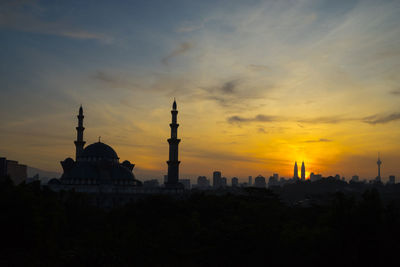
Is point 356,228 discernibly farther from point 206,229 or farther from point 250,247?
point 206,229

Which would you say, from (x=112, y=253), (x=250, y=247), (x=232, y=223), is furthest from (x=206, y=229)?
(x=112, y=253)

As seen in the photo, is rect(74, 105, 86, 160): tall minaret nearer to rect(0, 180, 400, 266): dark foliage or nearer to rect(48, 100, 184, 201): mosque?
rect(48, 100, 184, 201): mosque

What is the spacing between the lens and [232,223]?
126ft

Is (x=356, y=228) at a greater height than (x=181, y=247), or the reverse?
(x=356, y=228)

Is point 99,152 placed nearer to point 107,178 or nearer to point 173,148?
point 107,178

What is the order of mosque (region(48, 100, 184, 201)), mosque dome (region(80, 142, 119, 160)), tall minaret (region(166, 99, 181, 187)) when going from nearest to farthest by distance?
mosque (region(48, 100, 184, 201)) < tall minaret (region(166, 99, 181, 187)) < mosque dome (region(80, 142, 119, 160))

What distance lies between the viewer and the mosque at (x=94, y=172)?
262 feet

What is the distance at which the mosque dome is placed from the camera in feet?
289

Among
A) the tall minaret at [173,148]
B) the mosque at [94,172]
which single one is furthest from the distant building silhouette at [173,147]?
the mosque at [94,172]

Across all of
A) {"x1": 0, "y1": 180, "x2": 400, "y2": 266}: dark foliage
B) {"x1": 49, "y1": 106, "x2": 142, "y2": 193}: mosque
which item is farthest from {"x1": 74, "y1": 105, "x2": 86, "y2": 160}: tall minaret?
{"x1": 0, "y1": 180, "x2": 400, "y2": 266}: dark foliage

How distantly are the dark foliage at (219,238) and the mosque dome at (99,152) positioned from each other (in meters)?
43.6

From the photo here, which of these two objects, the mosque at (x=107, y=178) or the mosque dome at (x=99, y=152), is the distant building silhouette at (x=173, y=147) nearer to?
the mosque at (x=107, y=178)

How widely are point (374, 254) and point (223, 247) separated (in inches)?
458

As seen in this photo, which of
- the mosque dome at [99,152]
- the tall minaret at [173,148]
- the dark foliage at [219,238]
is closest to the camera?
the dark foliage at [219,238]
